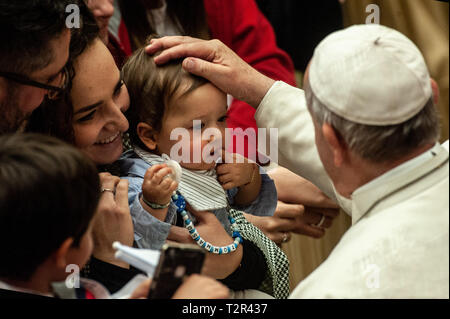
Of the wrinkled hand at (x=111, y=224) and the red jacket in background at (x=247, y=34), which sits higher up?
the wrinkled hand at (x=111, y=224)

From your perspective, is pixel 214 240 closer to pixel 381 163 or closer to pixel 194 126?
pixel 194 126

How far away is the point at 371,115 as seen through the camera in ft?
4.19

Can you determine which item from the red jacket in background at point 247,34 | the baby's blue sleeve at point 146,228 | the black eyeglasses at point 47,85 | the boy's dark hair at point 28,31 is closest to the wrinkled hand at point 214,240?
the baby's blue sleeve at point 146,228

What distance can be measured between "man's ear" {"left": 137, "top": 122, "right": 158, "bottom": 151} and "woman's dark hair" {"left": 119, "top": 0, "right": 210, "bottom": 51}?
909mm

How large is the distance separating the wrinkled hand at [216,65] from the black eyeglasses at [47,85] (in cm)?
29

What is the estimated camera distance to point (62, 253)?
119 centimetres

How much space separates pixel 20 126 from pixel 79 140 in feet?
0.50

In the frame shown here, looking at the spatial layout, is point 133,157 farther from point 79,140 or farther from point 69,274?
point 69,274

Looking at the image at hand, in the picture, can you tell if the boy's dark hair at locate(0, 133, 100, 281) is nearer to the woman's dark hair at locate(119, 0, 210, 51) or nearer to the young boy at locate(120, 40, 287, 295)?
the young boy at locate(120, 40, 287, 295)

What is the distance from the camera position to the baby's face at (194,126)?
1836mm

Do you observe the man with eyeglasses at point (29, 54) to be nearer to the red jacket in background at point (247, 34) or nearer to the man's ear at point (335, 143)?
the man's ear at point (335, 143)

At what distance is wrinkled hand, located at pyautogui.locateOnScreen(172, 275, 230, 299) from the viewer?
117cm
